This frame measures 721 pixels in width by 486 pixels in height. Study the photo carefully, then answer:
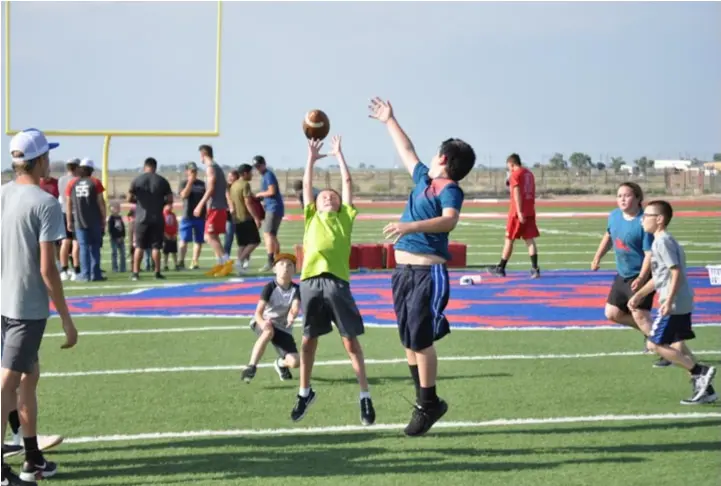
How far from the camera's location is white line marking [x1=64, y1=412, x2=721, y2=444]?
26.5 feet

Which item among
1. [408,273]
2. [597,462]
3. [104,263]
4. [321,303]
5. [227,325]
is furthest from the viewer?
[104,263]

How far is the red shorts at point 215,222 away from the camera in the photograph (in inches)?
798

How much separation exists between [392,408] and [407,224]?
205 centimetres

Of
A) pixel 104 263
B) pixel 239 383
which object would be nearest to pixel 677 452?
pixel 239 383

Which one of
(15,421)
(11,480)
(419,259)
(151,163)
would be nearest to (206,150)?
(151,163)

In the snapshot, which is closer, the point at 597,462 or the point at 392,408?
the point at 597,462

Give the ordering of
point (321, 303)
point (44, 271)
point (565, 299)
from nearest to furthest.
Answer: point (44, 271) → point (321, 303) → point (565, 299)

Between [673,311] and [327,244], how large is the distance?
2703mm

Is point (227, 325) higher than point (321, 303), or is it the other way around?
point (321, 303)

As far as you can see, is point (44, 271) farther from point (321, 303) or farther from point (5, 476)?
point (321, 303)

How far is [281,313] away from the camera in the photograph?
10352 mm

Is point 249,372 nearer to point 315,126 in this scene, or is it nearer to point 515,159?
point 315,126

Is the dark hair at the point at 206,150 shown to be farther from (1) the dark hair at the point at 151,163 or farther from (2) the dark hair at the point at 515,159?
(2) the dark hair at the point at 515,159

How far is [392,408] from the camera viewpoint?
9.01 meters
